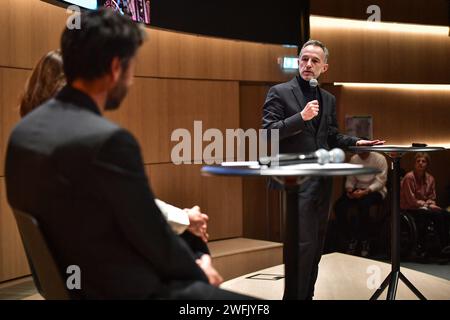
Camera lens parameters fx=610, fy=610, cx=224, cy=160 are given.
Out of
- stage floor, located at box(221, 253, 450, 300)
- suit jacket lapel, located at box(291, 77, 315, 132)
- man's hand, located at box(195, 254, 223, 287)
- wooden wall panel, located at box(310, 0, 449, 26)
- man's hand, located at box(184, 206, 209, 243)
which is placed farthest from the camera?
wooden wall panel, located at box(310, 0, 449, 26)

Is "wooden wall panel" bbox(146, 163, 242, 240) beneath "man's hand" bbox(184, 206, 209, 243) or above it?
beneath

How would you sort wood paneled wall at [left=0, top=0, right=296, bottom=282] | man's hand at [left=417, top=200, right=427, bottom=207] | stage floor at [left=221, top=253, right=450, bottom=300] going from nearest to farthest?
stage floor at [left=221, top=253, right=450, bottom=300]
wood paneled wall at [left=0, top=0, right=296, bottom=282]
man's hand at [left=417, top=200, right=427, bottom=207]

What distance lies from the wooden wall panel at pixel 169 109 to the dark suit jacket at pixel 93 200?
11.4ft

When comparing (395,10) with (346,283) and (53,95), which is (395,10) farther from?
(53,95)

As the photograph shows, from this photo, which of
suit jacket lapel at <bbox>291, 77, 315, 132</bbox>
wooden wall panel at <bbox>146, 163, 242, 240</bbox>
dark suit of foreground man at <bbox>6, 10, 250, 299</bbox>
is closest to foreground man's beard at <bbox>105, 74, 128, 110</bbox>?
dark suit of foreground man at <bbox>6, 10, 250, 299</bbox>

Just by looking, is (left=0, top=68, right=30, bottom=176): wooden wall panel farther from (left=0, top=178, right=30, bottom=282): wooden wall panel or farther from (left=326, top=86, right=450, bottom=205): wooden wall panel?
(left=326, top=86, right=450, bottom=205): wooden wall panel

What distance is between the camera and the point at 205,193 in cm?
603

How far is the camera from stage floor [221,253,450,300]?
3984mm

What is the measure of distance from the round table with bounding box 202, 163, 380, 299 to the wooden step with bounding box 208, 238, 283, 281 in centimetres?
275

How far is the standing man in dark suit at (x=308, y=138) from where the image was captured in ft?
10.9

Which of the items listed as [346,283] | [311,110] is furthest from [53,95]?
[346,283]

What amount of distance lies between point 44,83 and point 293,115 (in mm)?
1543

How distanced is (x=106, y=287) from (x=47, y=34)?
3.34 m
